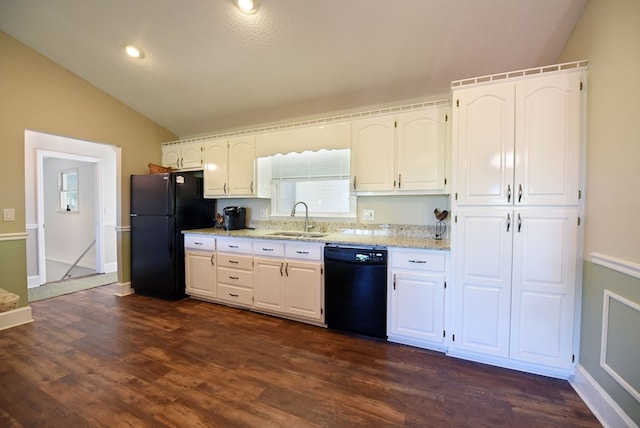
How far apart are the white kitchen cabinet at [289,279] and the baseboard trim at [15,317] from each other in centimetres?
237

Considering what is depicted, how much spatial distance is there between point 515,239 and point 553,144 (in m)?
0.71

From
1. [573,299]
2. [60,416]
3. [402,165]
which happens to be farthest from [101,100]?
[573,299]

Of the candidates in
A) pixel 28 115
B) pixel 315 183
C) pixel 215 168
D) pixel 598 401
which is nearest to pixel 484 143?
pixel 598 401

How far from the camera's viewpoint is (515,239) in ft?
6.56

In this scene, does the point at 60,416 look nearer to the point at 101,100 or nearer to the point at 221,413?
the point at 221,413

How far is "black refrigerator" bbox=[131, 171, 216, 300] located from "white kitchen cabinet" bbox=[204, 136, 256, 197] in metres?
0.27

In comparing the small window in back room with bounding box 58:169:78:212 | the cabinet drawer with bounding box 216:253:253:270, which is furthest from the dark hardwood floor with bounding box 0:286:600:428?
the small window in back room with bounding box 58:169:78:212

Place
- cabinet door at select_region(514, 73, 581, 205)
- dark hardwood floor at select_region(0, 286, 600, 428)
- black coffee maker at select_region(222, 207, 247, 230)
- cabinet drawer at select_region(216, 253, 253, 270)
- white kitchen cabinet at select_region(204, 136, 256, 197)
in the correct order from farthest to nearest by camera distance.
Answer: black coffee maker at select_region(222, 207, 247, 230) < white kitchen cabinet at select_region(204, 136, 256, 197) < cabinet drawer at select_region(216, 253, 253, 270) < cabinet door at select_region(514, 73, 581, 205) < dark hardwood floor at select_region(0, 286, 600, 428)

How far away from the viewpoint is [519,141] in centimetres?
198

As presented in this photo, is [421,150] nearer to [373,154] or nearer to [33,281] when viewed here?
[373,154]

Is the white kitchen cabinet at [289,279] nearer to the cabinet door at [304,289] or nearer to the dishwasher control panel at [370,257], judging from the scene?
the cabinet door at [304,289]

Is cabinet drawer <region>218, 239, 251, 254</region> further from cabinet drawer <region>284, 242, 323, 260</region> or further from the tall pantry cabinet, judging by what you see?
the tall pantry cabinet

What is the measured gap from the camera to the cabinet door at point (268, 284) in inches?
115

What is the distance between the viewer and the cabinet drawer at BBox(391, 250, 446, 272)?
226 cm
